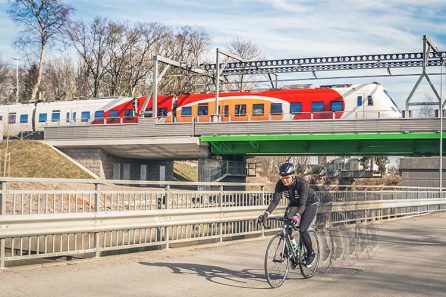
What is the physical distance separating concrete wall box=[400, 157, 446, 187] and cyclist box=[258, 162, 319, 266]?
4380cm

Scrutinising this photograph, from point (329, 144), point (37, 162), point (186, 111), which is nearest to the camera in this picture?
point (37, 162)

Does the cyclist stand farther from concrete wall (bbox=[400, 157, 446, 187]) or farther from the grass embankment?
concrete wall (bbox=[400, 157, 446, 187])

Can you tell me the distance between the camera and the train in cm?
4053

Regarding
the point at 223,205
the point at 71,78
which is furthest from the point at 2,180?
the point at 71,78

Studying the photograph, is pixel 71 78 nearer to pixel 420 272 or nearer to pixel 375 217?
pixel 375 217

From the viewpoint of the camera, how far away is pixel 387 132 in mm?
38812

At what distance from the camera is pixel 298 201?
906 centimetres

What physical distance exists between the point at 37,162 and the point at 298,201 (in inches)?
1388

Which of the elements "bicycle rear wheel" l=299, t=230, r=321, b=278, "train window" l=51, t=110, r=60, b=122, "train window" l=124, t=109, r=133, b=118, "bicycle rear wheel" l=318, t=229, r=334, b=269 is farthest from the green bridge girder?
"bicycle rear wheel" l=299, t=230, r=321, b=278

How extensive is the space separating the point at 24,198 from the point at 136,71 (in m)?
60.6

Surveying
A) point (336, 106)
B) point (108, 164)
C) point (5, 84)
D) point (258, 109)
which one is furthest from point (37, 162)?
point (5, 84)

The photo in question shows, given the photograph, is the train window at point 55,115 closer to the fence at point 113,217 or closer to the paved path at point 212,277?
the fence at point 113,217

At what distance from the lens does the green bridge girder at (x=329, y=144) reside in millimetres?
39031

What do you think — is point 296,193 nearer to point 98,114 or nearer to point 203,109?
point 203,109
